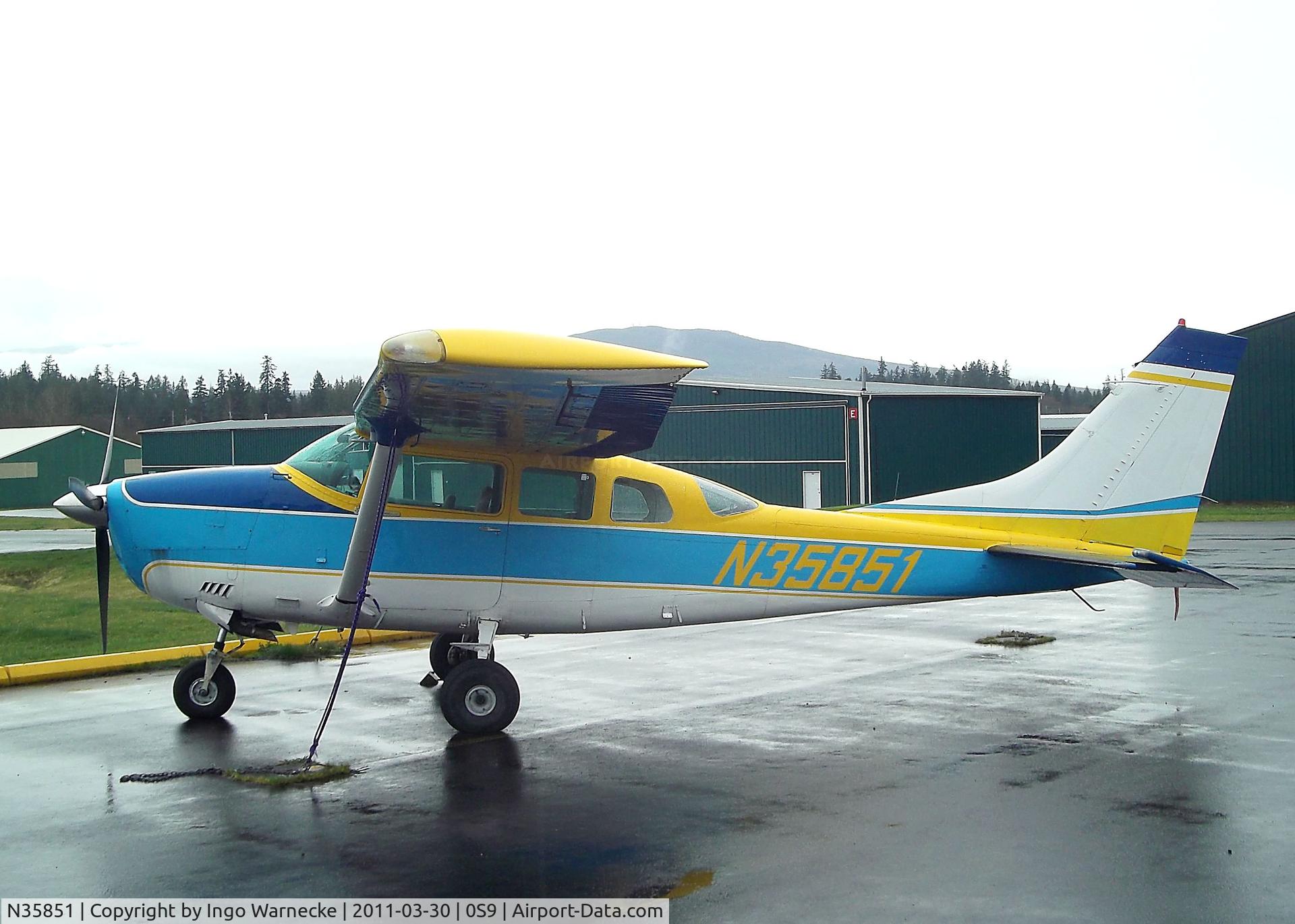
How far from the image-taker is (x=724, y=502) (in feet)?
29.0

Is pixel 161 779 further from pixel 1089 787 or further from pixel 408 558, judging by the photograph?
pixel 1089 787

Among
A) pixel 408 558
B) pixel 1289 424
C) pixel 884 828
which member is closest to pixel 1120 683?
pixel 884 828

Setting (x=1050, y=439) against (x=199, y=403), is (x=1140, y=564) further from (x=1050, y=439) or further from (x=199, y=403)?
(x=199, y=403)

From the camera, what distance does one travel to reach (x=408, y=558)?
8266 millimetres

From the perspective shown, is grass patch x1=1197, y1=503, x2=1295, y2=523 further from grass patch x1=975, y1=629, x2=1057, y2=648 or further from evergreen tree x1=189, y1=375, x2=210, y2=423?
evergreen tree x1=189, y1=375, x2=210, y2=423

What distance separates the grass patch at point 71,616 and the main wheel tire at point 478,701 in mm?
5619

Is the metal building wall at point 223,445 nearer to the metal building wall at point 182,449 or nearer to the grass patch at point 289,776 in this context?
the metal building wall at point 182,449

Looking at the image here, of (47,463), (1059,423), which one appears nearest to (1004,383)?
(1059,423)

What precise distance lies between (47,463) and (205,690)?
58685mm

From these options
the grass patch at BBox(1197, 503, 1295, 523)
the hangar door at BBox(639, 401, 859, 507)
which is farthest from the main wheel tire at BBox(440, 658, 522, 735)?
the grass patch at BBox(1197, 503, 1295, 523)

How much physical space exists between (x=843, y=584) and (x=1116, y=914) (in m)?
4.28

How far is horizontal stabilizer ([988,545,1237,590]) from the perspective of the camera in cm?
783

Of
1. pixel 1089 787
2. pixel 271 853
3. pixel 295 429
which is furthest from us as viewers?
pixel 295 429

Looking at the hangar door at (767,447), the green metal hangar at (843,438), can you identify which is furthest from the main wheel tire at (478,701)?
the hangar door at (767,447)
